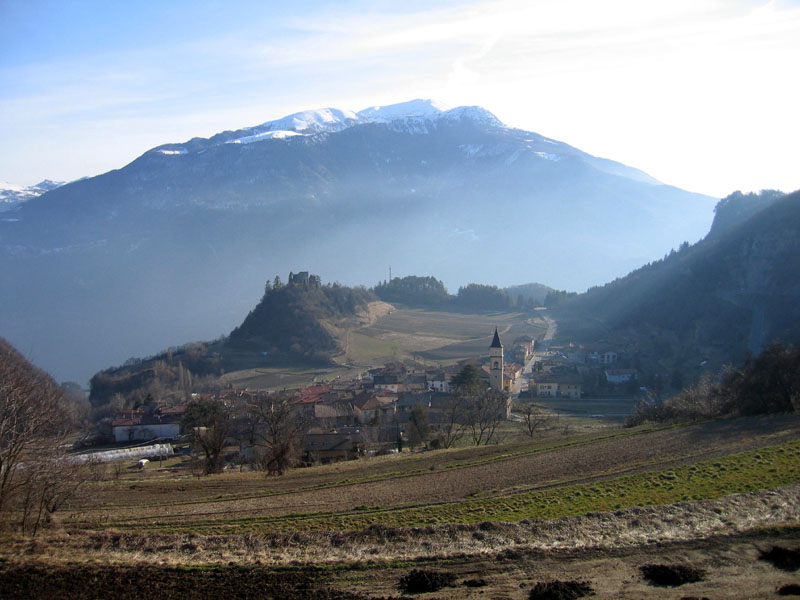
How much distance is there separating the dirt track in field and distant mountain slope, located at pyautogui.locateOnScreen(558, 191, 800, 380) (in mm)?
35797

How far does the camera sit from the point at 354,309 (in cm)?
10300

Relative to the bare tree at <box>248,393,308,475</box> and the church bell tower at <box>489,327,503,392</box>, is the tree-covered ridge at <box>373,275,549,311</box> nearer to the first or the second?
the church bell tower at <box>489,327,503,392</box>

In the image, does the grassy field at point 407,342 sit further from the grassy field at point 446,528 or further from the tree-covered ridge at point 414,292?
the grassy field at point 446,528

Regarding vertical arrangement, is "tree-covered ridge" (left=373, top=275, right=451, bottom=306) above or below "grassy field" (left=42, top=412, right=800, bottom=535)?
above

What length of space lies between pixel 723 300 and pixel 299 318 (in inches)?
2053

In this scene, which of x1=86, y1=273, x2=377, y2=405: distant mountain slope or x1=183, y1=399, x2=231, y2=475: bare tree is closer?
x1=183, y1=399, x2=231, y2=475: bare tree

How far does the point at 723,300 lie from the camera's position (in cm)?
7112

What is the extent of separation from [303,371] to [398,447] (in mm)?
44071

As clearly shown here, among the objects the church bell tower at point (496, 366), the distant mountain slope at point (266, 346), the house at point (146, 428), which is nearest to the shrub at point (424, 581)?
the house at point (146, 428)

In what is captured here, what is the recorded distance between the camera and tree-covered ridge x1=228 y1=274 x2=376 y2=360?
3376 inches

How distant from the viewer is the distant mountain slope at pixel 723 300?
Result: 62344mm

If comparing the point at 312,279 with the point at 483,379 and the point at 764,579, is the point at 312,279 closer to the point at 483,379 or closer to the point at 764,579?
the point at 483,379

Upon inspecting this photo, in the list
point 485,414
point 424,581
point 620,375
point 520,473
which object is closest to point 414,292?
point 620,375

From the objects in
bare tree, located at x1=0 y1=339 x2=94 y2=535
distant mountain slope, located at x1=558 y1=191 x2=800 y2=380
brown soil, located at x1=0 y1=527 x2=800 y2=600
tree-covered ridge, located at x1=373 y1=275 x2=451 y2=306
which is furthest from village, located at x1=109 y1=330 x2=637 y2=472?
tree-covered ridge, located at x1=373 y1=275 x2=451 y2=306
